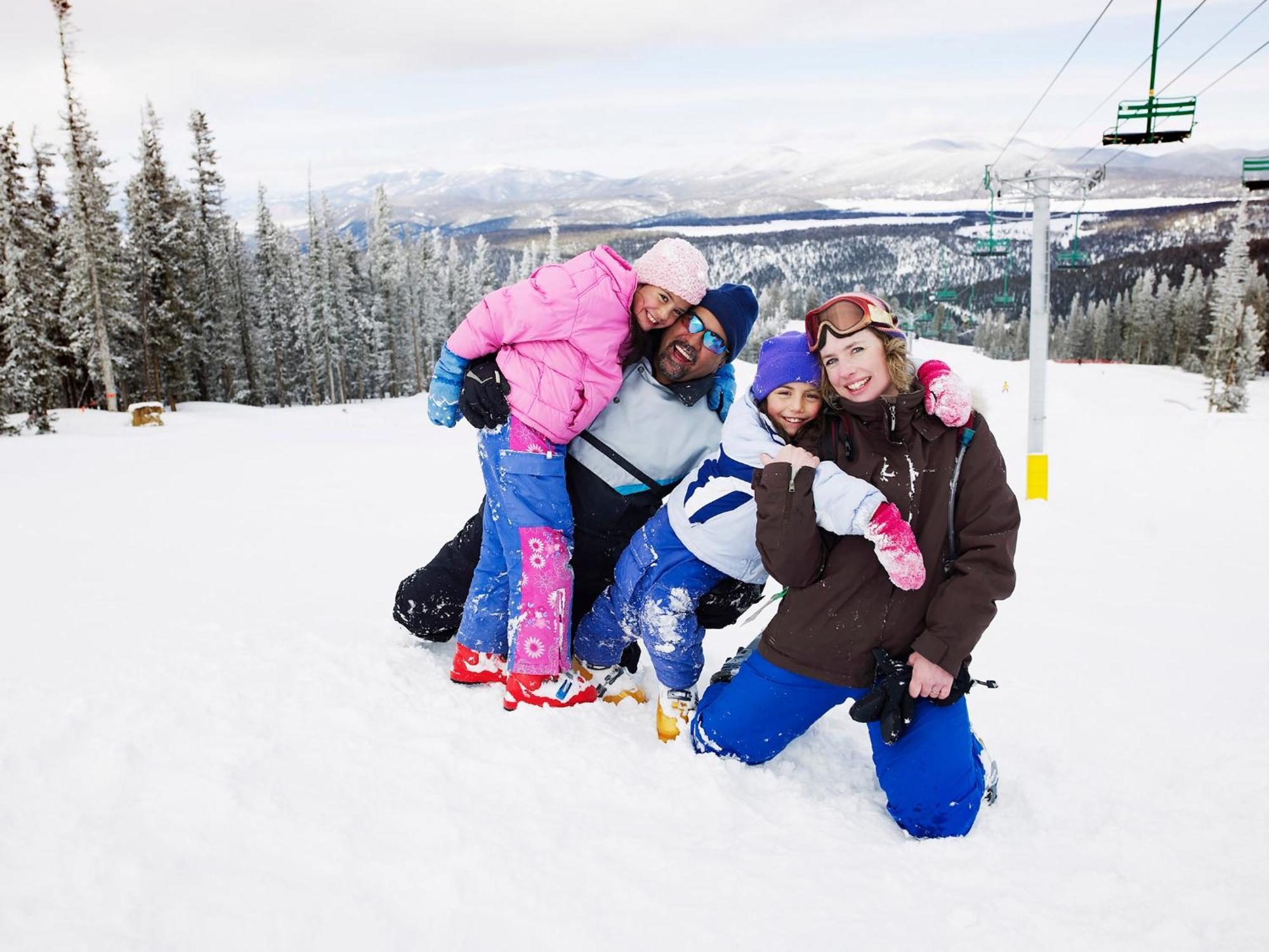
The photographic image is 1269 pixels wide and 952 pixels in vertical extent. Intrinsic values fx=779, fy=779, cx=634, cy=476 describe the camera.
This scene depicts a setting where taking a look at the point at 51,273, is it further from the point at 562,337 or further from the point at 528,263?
the point at 528,263

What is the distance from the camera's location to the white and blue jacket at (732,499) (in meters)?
2.94

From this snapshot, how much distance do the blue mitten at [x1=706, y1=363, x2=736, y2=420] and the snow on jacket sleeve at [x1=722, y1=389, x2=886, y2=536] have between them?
0.56 m

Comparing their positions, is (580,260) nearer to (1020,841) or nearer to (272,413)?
(1020,841)

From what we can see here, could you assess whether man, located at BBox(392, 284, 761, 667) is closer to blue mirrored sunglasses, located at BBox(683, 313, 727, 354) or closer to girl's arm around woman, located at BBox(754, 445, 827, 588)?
blue mirrored sunglasses, located at BBox(683, 313, 727, 354)

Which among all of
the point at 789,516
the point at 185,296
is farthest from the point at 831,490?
the point at 185,296

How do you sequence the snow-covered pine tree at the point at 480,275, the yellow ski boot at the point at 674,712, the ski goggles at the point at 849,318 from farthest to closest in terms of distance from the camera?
the snow-covered pine tree at the point at 480,275
the yellow ski boot at the point at 674,712
the ski goggles at the point at 849,318

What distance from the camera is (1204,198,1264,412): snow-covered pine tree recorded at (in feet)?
150

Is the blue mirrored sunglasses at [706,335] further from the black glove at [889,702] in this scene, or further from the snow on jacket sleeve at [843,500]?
the black glove at [889,702]

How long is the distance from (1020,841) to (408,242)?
186 ft

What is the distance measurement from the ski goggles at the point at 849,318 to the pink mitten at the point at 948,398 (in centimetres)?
24

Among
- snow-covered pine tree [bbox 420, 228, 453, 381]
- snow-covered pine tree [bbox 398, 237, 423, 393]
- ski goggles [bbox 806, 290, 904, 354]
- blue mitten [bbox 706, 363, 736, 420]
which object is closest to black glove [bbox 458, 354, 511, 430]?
blue mitten [bbox 706, 363, 736, 420]

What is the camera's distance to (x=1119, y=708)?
147 inches

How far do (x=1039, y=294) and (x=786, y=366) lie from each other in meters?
9.88

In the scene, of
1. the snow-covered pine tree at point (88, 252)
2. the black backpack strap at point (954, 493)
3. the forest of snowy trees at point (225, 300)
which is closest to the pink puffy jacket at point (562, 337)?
the black backpack strap at point (954, 493)
